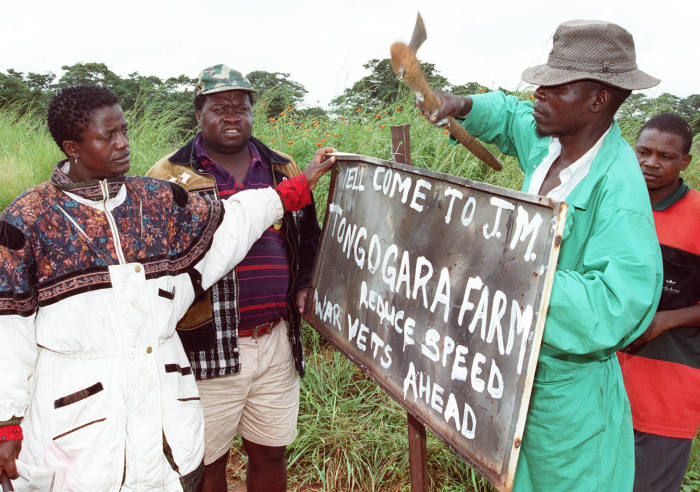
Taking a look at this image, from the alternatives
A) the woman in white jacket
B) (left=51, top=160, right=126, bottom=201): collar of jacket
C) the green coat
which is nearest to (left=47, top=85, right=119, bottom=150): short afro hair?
the woman in white jacket

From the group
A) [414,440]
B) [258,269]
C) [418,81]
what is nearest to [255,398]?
[258,269]

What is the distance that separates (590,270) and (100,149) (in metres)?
1.46

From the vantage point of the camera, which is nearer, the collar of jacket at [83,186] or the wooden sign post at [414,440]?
the collar of jacket at [83,186]

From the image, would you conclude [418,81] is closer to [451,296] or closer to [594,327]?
[451,296]

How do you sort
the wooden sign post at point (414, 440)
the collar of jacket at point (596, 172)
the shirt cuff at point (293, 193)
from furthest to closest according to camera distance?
the shirt cuff at point (293, 193), the wooden sign post at point (414, 440), the collar of jacket at point (596, 172)

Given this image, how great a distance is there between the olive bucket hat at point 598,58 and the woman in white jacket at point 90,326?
4.27ft

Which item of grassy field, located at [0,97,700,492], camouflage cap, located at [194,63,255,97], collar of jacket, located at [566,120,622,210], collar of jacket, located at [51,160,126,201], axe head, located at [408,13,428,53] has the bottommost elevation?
grassy field, located at [0,97,700,492]

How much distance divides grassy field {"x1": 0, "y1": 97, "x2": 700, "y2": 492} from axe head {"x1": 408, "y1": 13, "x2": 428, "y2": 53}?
2.19 meters

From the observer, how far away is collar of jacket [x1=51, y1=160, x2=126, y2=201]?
1638 millimetres

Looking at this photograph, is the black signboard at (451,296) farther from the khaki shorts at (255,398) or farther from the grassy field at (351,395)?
the grassy field at (351,395)

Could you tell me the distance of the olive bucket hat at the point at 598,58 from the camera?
146 centimetres

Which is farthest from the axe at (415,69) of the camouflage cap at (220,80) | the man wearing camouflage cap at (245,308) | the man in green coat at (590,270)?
the camouflage cap at (220,80)

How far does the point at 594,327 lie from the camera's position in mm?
1271

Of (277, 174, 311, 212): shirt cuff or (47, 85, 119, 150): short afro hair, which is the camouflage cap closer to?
(277, 174, 311, 212): shirt cuff
